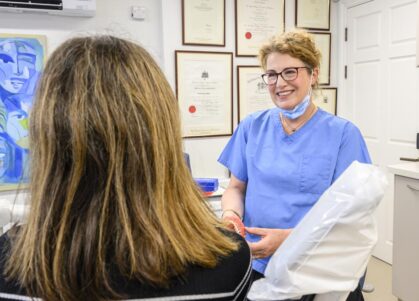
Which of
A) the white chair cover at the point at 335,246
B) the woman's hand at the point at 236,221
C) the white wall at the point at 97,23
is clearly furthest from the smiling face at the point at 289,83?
the white wall at the point at 97,23

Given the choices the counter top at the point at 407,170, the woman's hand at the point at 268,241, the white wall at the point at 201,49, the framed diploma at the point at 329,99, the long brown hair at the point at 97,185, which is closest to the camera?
the long brown hair at the point at 97,185

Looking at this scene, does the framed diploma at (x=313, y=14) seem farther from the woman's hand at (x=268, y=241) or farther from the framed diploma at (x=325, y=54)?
the woman's hand at (x=268, y=241)

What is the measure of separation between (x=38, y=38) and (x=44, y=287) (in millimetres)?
2346

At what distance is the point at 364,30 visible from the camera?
308 centimetres

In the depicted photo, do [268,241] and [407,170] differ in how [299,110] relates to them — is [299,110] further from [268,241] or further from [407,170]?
[407,170]

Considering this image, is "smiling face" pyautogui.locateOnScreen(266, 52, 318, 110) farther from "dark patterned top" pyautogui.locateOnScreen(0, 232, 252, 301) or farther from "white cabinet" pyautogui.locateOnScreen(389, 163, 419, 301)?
"white cabinet" pyautogui.locateOnScreen(389, 163, 419, 301)

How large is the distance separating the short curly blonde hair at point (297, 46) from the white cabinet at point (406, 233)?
1.04 meters

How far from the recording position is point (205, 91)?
9.56 feet

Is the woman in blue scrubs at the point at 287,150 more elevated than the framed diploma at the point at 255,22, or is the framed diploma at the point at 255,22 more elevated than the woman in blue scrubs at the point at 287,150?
A: the framed diploma at the point at 255,22

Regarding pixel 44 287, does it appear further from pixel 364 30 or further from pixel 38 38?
pixel 364 30

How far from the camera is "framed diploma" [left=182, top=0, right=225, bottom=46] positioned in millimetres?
2814

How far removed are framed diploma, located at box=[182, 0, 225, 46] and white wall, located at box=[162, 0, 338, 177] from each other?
4 centimetres

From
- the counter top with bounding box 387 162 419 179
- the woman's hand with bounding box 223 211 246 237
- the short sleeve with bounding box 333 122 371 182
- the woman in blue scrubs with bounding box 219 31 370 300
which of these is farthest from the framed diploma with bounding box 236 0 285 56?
the woman's hand with bounding box 223 211 246 237

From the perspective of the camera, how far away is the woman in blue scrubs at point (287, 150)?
1.30 m
